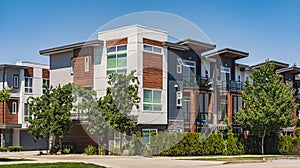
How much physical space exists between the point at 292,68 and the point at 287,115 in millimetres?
15458

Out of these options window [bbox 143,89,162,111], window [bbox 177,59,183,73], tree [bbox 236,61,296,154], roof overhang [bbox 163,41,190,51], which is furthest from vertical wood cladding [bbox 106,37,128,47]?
tree [bbox 236,61,296,154]

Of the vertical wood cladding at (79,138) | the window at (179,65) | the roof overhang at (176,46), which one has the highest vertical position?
the roof overhang at (176,46)

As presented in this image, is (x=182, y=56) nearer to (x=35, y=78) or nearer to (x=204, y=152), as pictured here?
(x=204, y=152)

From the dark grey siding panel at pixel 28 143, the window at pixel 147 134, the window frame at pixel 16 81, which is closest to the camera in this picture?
the window at pixel 147 134

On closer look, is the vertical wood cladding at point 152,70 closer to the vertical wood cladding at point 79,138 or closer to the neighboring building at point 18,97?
the vertical wood cladding at point 79,138

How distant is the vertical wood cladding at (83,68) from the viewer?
38.2m

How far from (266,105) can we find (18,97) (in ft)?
79.7

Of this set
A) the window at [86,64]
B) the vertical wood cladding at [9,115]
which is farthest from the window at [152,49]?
the vertical wood cladding at [9,115]

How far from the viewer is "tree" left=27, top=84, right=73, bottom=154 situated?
3534 centimetres

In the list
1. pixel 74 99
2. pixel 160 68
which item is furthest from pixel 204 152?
pixel 74 99

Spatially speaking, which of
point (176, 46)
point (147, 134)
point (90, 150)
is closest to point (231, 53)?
point (176, 46)

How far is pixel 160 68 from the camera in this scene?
37.5 m

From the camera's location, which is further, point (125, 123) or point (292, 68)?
point (292, 68)

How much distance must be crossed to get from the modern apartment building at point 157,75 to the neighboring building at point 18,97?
287 inches
